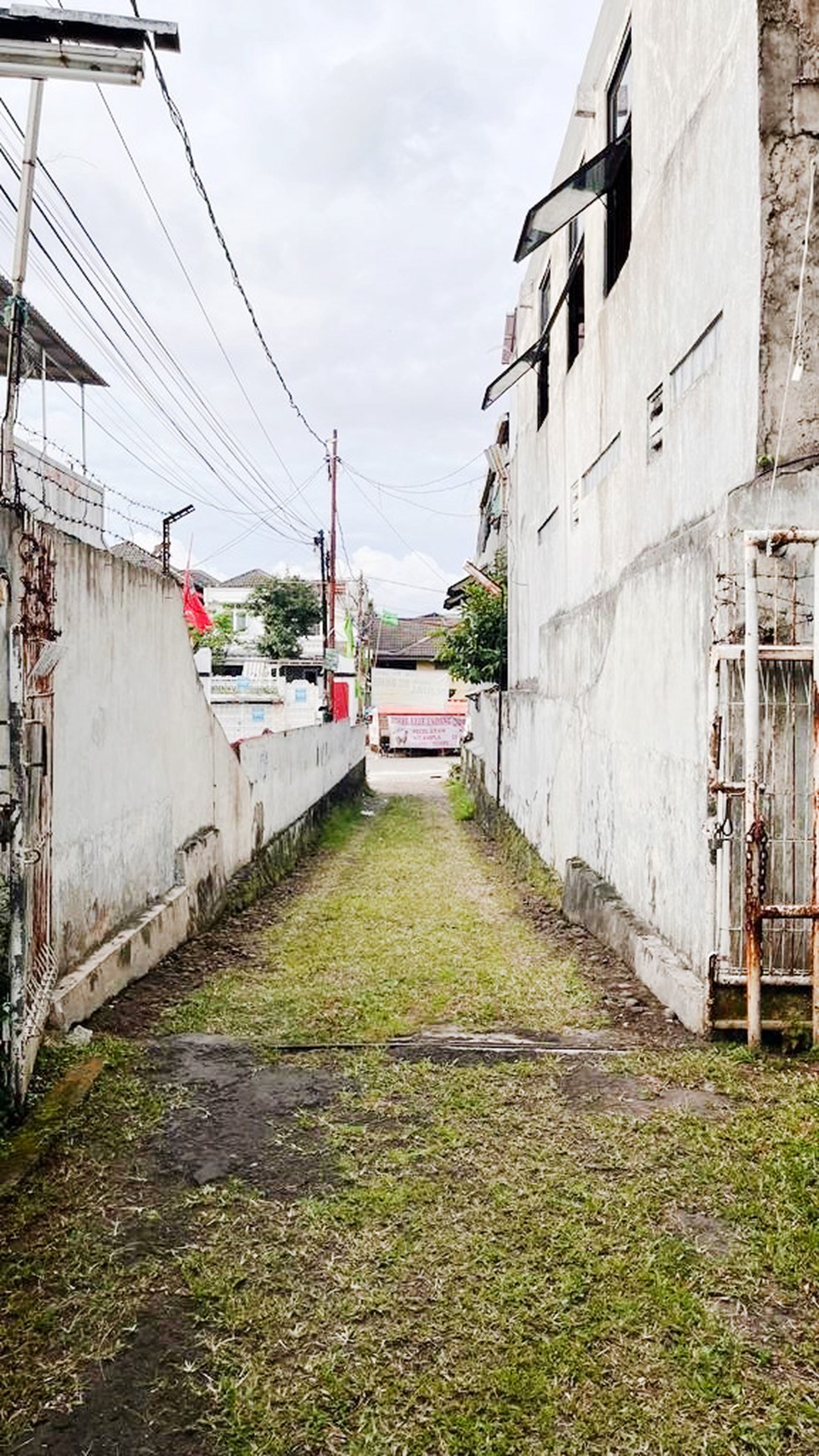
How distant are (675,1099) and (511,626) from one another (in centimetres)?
1334

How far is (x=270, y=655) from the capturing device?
1532 inches

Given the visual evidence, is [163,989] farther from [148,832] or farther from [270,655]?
[270,655]

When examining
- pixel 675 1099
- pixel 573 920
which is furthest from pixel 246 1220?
pixel 573 920

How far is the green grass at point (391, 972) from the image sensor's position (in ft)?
17.5

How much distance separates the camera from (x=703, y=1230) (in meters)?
3.11

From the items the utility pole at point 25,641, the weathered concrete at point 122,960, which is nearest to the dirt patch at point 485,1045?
the weathered concrete at point 122,960

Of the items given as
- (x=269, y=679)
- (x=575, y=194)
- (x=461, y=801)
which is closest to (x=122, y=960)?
(x=575, y=194)

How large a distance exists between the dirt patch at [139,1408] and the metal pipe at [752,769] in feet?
9.30

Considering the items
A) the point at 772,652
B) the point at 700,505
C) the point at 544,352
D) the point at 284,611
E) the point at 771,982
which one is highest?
the point at 544,352

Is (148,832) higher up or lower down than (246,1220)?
higher up

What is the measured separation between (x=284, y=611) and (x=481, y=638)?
2094cm

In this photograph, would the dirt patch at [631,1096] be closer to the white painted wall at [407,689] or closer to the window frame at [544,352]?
the window frame at [544,352]

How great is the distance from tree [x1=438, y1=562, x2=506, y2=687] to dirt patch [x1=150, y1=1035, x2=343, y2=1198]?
14.3 m

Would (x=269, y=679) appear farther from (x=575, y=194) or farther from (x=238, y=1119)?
(x=238, y=1119)
